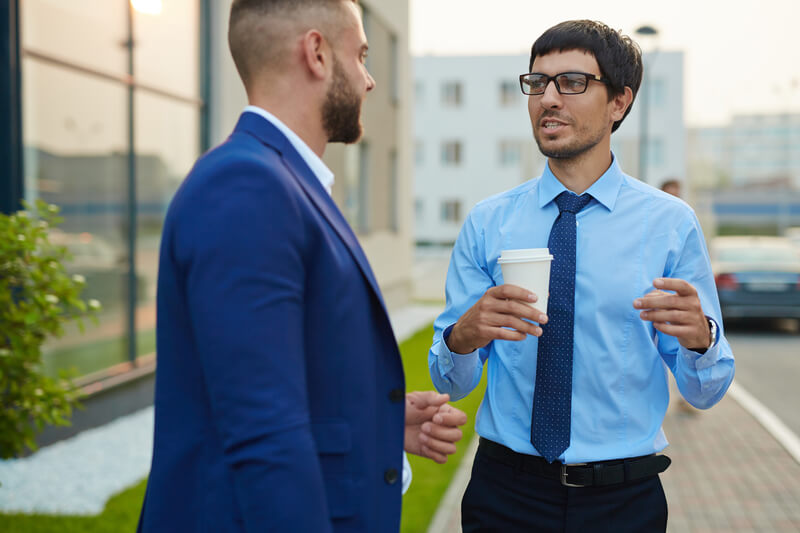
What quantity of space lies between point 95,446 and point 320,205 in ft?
18.4

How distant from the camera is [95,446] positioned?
6.42 meters

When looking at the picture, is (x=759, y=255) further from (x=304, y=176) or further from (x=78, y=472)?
(x=304, y=176)

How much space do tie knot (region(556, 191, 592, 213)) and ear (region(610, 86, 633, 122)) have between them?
0.30 m

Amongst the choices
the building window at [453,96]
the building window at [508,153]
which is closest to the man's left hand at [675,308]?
the building window at [508,153]

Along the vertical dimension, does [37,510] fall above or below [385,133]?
below

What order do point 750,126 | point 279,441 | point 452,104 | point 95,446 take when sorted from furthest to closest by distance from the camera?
point 750,126
point 452,104
point 95,446
point 279,441

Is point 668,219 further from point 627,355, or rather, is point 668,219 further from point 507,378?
point 507,378

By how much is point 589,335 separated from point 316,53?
120 centimetres

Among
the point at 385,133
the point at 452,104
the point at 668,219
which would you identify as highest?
the point at 452,104

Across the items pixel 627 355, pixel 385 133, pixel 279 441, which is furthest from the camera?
pixel 385 133

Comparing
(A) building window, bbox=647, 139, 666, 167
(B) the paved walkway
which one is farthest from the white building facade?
(B) the paved walkway

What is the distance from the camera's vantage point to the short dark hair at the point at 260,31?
1699 millimetres

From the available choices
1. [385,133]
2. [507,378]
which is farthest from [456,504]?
[385,133]

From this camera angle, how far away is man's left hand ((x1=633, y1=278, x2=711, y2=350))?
2.00 meters
